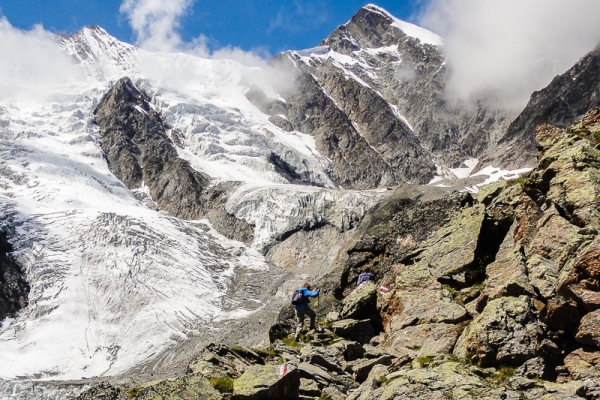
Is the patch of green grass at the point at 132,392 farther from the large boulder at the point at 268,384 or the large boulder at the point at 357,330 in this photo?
the large boulder at the point at 357,330

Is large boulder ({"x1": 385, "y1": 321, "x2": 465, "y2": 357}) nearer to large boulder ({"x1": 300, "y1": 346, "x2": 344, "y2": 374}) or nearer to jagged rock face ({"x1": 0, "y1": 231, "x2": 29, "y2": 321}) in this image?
large boulder ({"x1": 300, "y1": 346, "x2": 344, "y2": 374})

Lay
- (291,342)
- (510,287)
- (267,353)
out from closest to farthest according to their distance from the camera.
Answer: (510,287)
(267,353)
(291,342)

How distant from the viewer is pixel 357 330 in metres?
16.0

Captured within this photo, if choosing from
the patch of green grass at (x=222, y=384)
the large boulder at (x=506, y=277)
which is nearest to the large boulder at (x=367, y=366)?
the large boulder at (x=506, y=277)

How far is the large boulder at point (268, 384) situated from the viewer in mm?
10227

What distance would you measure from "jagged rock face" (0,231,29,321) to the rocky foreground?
350 feet

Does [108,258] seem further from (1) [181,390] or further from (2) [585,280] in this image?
(2) [585,280]

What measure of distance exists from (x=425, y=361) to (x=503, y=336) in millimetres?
1571

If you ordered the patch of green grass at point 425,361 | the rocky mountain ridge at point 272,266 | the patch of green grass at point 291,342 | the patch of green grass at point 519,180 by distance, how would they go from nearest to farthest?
the patch of green grass at point 425,361 → the rocky mountain ridge at point 272,266 → the patch of green grass at point 291,342 → the patch of green grass at point 519,180

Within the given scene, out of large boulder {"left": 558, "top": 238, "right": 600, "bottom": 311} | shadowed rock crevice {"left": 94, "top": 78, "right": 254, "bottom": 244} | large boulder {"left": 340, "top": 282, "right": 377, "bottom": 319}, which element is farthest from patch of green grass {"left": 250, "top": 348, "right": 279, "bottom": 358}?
shadowed rock crevice {"left": 94, "top": 78, "right": 254, "bottom": 244}

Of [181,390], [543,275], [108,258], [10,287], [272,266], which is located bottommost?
[181,390]

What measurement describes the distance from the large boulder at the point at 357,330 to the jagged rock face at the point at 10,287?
106m

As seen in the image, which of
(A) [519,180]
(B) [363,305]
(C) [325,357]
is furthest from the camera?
(A) [519,180]

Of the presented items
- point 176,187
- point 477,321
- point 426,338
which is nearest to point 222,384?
point 426,338
